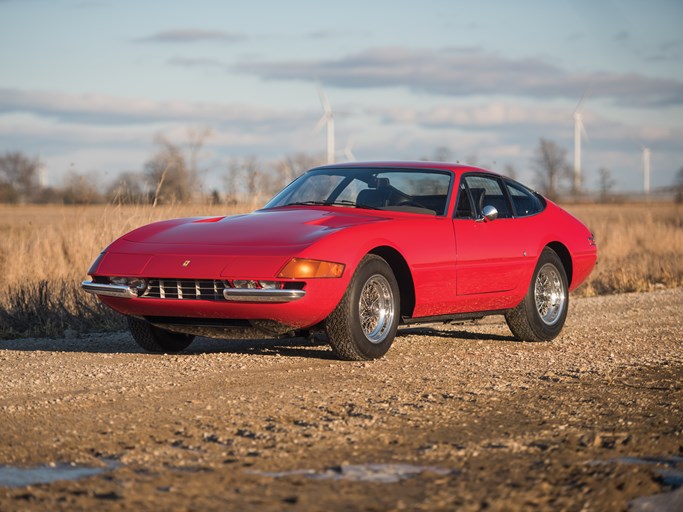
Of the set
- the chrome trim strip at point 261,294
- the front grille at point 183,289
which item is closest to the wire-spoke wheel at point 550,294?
the chrome trim strip at point 261,294

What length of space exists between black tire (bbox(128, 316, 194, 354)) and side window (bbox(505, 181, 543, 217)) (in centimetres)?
324

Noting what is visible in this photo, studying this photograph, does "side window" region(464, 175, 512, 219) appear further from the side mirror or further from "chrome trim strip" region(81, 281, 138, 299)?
"chrome trim strip" region(81, 281, 138, 299)

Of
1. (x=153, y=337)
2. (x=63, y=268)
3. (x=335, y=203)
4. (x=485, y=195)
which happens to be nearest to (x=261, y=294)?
(x=153, y=337)

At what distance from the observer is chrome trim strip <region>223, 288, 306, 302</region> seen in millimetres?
7262

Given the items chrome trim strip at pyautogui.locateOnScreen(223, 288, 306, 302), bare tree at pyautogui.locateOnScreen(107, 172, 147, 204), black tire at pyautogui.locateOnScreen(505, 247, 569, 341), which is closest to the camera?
chrome trim strip at pyautogui.locateOnScreen(223, 288, 306, 302)

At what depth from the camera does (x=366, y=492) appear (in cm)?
421

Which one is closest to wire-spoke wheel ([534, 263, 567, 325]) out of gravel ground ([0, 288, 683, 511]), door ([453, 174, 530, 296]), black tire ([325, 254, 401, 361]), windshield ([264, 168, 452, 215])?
door ([453, 174, 530, 296])

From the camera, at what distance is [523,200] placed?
395 inches

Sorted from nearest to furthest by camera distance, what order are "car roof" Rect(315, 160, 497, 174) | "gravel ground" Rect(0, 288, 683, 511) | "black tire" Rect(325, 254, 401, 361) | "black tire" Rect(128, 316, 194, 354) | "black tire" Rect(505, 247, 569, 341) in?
"gravel ground" Rect(0, 288, 683, 511)
"black tire" Rect(325, 254, 401, 361)
"black tire" Rect(128, 316, 194, 354)
"car roof" Rect(315, 160, 497, 174)
"black tire" Rect(505, 247, 569, 341)

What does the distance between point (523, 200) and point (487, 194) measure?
0.59 m

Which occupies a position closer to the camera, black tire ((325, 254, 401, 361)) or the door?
black tire ((325, 254, 401, 361))

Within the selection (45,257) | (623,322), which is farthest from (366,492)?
(45,257)

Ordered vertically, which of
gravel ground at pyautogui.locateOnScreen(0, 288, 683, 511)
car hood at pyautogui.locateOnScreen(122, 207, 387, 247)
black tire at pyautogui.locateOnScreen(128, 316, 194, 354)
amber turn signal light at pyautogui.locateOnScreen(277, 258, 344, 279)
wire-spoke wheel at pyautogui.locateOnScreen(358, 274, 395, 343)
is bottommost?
gravel ground at pyautogui.locateOnScreen(0, 288, 683, 511)

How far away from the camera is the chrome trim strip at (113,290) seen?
775 cm
